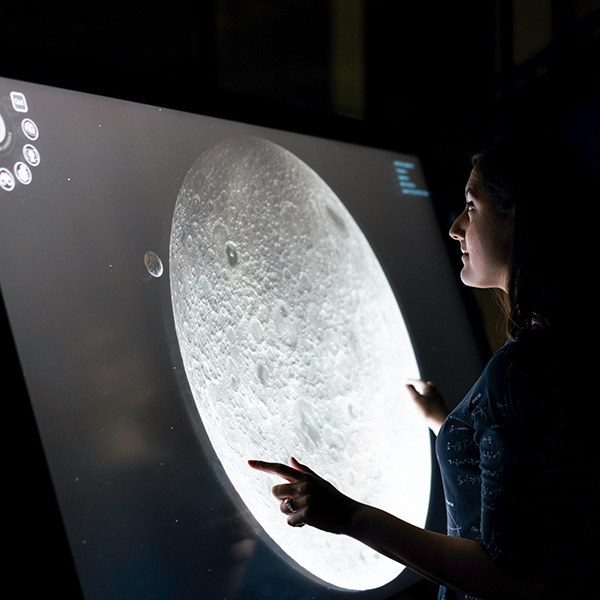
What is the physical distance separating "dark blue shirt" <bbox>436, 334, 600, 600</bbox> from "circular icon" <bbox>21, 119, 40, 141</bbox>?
0.62 m

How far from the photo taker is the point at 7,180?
0.63 m

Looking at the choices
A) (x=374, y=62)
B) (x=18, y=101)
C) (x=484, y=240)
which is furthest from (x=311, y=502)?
(x=374, y=62)

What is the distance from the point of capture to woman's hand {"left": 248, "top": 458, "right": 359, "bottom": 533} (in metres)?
0.68

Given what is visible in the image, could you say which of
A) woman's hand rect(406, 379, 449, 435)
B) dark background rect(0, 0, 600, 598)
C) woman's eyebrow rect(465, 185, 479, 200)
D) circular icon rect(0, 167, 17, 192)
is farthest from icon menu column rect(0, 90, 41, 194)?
woman's hand rect(406, 379, 449, 435)

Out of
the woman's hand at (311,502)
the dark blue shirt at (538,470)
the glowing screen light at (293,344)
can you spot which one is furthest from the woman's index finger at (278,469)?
the dark blue shirt at (538,470)

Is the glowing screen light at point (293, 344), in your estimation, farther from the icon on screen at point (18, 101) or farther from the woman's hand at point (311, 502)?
the icon on screen at point (18, 101)

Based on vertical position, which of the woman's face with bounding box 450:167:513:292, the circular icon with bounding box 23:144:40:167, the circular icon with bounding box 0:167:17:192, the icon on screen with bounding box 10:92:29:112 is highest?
the icon on screen with bounding box 10:92:29:112

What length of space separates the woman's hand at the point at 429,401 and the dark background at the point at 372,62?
0.30 metres

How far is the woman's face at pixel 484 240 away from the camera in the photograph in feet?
2.72

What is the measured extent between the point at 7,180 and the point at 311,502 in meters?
0.50

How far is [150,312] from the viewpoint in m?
0.73

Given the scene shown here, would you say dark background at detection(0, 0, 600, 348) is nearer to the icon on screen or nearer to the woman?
the icon on screen

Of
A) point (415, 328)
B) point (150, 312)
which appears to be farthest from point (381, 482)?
point (150, 312)

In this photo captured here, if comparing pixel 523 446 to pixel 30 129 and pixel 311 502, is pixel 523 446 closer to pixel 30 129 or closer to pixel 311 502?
pixel 311 502
